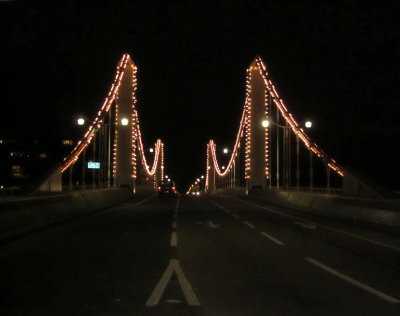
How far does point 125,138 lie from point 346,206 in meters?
36.7

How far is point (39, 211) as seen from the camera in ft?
71.1

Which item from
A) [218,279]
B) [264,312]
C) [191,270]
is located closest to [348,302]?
[264,312]

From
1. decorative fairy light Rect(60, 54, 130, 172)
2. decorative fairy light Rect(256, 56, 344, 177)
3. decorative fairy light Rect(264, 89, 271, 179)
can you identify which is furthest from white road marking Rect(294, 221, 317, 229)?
decorative fairy light Rect(264, 89, 271, 179)

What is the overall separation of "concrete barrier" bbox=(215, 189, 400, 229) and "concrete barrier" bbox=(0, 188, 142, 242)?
35.1 feet

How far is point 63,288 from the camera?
9586 millimetres

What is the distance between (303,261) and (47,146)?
102767 millimetres

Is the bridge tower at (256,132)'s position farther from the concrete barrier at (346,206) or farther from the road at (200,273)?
the road at (200,273)

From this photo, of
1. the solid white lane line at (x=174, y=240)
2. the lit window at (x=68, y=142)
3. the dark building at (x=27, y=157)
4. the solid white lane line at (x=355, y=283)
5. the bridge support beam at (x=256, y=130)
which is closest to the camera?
the solid white lane line at (x=355, y=283)

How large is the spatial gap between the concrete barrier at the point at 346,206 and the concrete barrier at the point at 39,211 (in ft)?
35.1

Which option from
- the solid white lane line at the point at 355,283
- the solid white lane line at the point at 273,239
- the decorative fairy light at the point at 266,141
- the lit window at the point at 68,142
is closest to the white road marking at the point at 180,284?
the solid white lane line at the point at 355,283

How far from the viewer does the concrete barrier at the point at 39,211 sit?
58.0 ft

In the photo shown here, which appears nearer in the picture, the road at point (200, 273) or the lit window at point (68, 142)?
the road at point (200, 273)

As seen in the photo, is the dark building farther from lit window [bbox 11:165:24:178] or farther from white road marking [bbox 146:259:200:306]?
white road marking [bbox 146:259:200:306]

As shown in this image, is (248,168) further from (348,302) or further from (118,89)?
(348,302)
